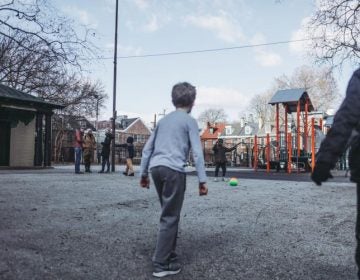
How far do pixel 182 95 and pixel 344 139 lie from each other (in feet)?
5.16

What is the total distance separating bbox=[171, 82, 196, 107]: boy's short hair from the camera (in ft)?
11.9

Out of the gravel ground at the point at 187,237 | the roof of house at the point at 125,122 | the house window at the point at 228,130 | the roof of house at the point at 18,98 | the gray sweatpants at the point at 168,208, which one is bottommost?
the gravel ground at the point at 187,237

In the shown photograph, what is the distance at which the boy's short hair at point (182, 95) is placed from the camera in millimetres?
3619

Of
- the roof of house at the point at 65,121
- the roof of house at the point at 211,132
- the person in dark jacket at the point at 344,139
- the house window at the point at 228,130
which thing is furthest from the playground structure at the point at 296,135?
the house window at the point at 228,130

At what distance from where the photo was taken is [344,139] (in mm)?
2449

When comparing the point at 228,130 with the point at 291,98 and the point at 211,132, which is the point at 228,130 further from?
the point at 291,98

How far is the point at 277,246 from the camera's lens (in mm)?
4594

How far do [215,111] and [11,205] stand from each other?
83.4m

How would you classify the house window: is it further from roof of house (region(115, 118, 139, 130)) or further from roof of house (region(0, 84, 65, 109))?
roof of house (region(0, 84, 65, 109))

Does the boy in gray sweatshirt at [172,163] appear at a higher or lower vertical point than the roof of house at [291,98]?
lower

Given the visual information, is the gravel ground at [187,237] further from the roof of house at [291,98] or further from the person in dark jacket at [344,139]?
the roof of house at [291,98]

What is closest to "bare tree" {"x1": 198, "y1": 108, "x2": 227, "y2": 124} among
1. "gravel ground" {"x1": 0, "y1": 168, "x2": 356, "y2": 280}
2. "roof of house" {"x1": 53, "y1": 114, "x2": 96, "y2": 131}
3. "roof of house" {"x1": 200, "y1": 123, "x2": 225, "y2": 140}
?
"roof of house" {"x1": 200, "y1": 123, "x2": 225, "y2": 140}

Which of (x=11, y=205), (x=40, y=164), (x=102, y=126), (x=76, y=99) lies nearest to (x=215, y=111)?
(x=102, y=126)

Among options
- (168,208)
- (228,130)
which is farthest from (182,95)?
(228,130)
